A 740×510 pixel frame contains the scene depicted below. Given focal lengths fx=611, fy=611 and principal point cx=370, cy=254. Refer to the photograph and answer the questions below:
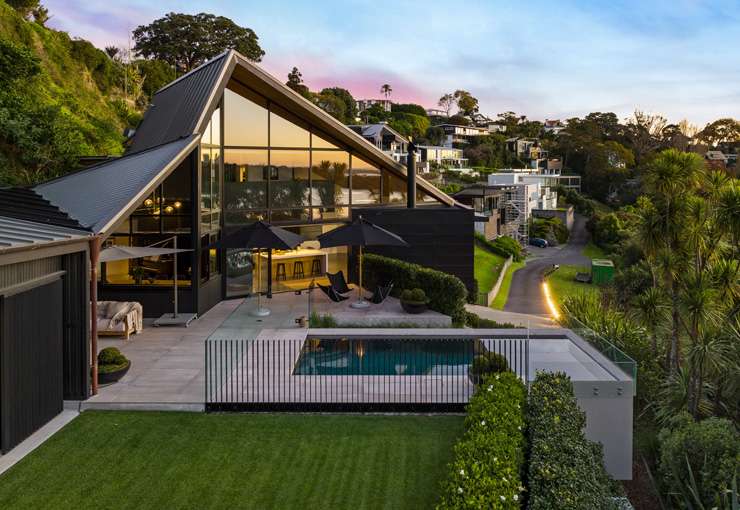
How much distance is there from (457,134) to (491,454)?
121467mm

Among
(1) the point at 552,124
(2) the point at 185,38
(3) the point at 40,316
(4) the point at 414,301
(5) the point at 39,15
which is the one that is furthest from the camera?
(1) the point at 552,124

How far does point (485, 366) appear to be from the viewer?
998cm

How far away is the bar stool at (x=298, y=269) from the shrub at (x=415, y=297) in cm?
528

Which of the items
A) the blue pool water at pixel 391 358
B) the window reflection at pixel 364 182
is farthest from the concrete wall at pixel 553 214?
the blue pool water at pixel 391 358

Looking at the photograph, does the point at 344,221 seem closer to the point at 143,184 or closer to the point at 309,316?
the point at 309,316

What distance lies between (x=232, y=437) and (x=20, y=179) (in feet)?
58.1

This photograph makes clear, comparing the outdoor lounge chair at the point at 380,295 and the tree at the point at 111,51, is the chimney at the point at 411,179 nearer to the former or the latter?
the outdoor lounge chair at the point at 380,295

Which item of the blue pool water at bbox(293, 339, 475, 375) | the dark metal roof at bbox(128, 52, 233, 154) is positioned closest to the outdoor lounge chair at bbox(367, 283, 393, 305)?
the blue pool water at bbox(293, 339, 475, 375)

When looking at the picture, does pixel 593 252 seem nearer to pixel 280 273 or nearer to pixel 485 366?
pixel 280 273

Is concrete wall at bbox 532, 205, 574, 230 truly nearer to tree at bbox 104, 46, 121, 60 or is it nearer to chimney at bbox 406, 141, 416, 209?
tree at bbox 104, 46, 121, 60

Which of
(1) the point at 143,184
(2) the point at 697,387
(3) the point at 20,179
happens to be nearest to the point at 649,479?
(2) the point at 697,387

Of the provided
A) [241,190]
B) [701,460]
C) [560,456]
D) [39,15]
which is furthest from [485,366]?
[39,15]

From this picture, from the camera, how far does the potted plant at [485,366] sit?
32.5 feet

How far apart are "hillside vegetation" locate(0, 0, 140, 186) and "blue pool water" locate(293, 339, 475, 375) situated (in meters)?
15.8
